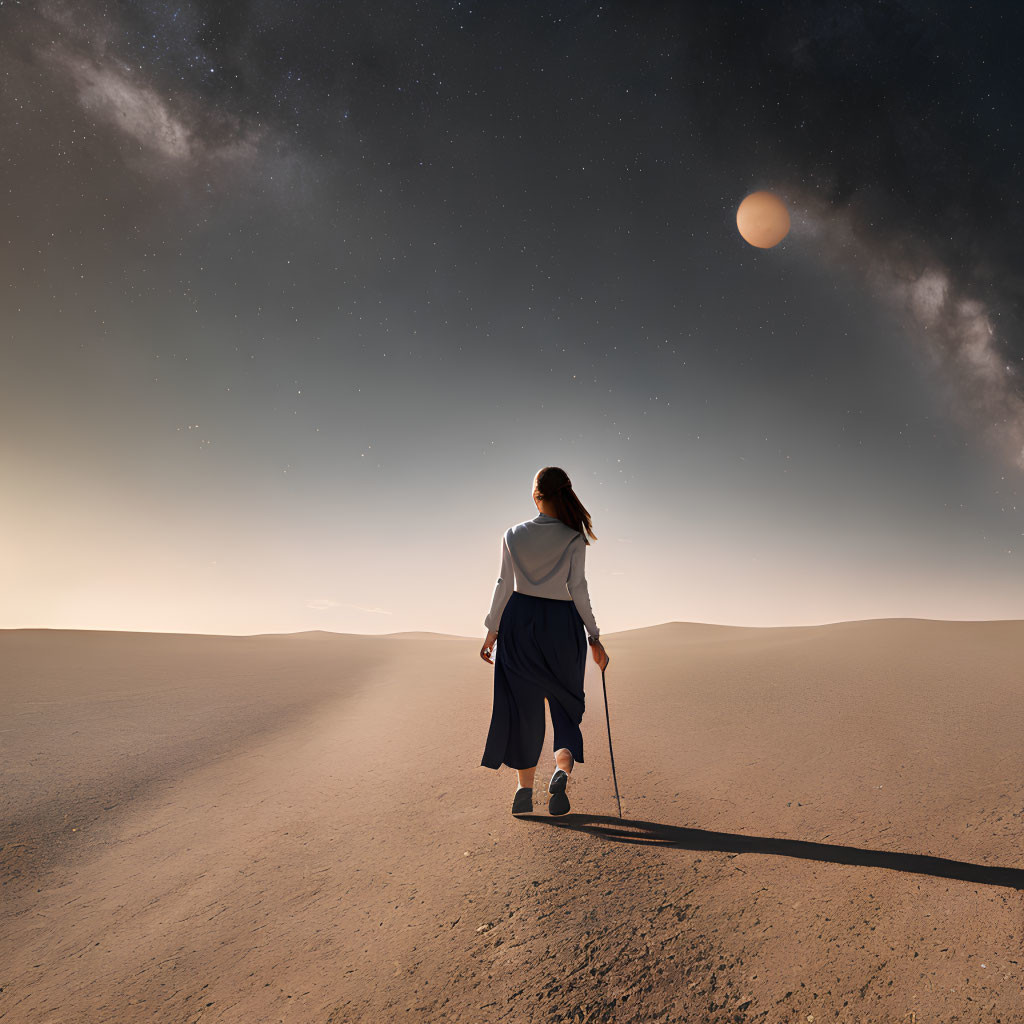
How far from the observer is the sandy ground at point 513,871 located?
6.02ft

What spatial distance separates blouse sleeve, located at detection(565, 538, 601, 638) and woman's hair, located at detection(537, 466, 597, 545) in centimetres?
11

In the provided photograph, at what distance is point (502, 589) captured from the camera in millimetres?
3771

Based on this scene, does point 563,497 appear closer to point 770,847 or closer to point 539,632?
point 539,632

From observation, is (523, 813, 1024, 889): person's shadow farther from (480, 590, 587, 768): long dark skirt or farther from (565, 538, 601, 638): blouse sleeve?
(565, 538, 601, 638): blouse sleeve

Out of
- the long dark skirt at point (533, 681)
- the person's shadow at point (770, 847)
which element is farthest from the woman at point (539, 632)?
the person's shadow at point (770, 847)

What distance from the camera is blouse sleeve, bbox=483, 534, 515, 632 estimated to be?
3764 millimetres

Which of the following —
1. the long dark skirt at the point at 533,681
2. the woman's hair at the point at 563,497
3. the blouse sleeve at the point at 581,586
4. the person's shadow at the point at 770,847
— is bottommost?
the person's shadow at the point at 770,847

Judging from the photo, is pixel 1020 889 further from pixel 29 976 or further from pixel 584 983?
pixel 29 976

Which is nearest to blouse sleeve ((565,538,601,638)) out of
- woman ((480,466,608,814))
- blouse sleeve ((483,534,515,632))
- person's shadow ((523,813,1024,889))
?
woman ((480,466,608,814))

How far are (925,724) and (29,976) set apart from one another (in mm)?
7329

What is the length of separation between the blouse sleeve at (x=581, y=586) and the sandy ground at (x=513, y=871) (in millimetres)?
1293

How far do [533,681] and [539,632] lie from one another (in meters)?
0.37

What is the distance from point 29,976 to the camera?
2092 mm

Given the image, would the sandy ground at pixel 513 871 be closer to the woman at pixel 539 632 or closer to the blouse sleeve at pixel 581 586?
the woman at pixel 539 632
